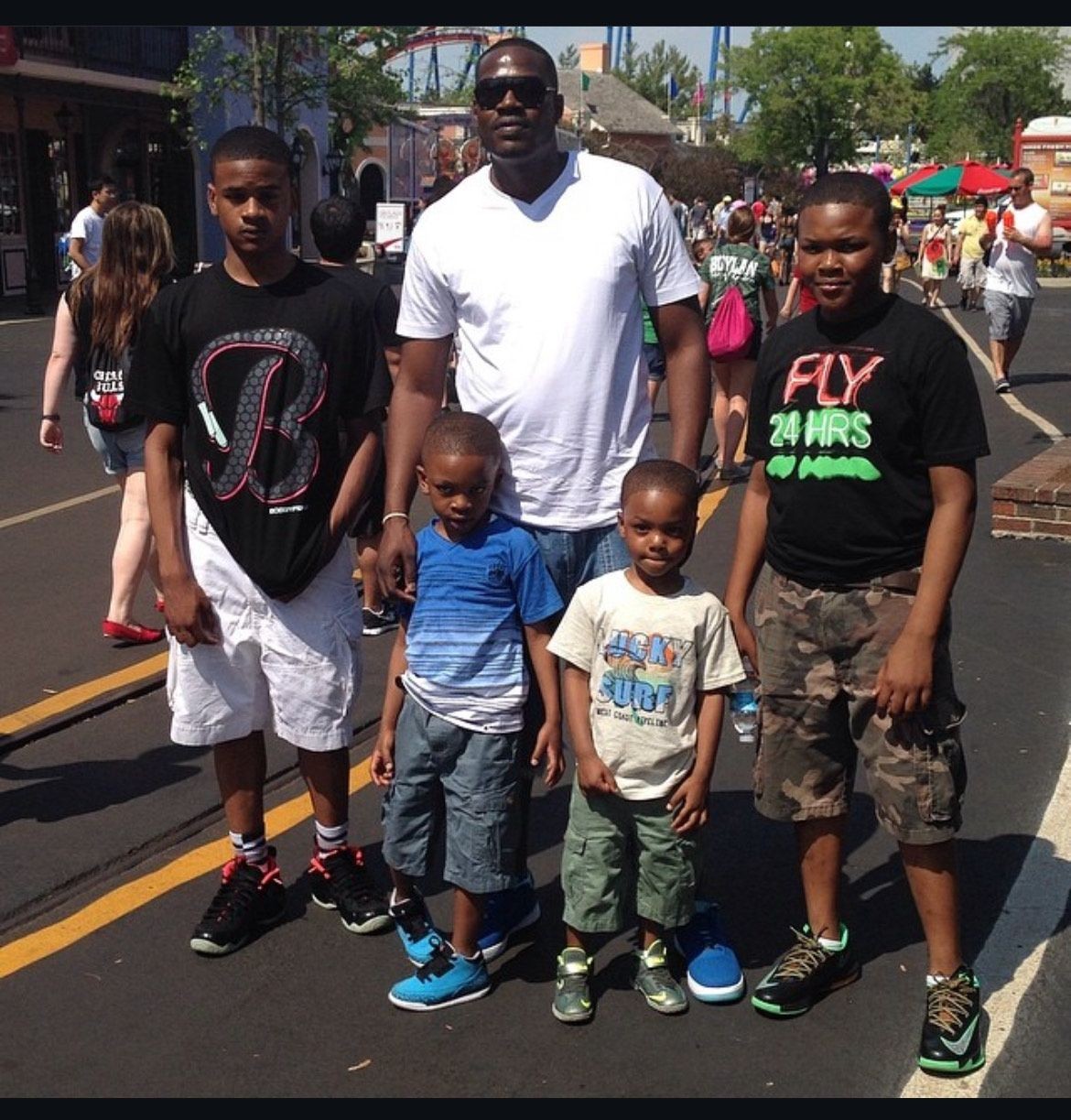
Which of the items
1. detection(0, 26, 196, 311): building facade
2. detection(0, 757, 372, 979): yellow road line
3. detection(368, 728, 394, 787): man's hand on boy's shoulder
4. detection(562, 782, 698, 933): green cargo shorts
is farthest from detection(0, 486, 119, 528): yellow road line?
detection(0, 26, 196, 311): building facade

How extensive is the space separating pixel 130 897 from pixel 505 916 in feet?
3.57

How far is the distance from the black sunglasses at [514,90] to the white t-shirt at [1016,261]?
11.1 m

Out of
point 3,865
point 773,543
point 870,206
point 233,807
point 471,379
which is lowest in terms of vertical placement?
point 3,865

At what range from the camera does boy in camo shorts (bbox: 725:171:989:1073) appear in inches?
129

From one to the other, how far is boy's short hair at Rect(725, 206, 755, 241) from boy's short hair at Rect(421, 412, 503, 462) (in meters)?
7.40

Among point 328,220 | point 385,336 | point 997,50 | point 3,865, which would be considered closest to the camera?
point 3,865

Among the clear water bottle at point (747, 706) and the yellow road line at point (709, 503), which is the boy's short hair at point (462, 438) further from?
the yellow road line at point (709, 503)

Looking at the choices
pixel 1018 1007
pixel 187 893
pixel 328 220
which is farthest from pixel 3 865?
pixel 328 220

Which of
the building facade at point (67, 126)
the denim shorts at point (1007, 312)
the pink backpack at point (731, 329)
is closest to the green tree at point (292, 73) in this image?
the building facade at point (67, 126)

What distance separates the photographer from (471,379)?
3734 millimetres

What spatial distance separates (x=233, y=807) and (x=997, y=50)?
8182 cm

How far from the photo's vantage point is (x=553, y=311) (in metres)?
3.55

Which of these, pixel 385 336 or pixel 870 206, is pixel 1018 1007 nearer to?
pixel 870 206

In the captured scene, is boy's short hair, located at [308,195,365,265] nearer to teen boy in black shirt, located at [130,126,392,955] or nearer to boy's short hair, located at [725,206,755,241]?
teen boy in black shirt, located at [130,126,392,955]
